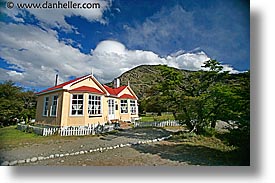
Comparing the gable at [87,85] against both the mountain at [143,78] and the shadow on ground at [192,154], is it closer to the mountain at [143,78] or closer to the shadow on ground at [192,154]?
the mountain at [143,78]

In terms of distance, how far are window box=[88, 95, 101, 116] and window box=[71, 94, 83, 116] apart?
19 centimetres

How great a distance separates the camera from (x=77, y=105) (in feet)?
10.2

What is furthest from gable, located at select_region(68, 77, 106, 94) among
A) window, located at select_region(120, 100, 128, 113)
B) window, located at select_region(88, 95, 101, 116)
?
window, located at select_region(120, 100, 128, 113)

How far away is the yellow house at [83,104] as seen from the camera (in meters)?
2.48

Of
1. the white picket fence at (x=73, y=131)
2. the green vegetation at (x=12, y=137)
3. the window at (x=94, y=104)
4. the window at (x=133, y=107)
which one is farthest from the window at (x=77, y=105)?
the window at (x=133, y=107)

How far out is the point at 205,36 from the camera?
7.43 ft

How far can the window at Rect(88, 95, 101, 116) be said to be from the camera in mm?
3232

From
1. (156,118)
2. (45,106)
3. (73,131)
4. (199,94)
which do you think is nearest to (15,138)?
(45,106)

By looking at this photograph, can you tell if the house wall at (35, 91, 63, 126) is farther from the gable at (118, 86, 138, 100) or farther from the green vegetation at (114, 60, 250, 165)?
the green vegetation at (114, 60, 250, 165)

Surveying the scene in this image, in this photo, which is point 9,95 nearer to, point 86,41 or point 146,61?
point 86,41

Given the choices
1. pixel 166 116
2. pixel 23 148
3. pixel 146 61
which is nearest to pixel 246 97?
pixel 166 116

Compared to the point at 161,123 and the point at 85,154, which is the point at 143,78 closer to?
the point at 161,123
